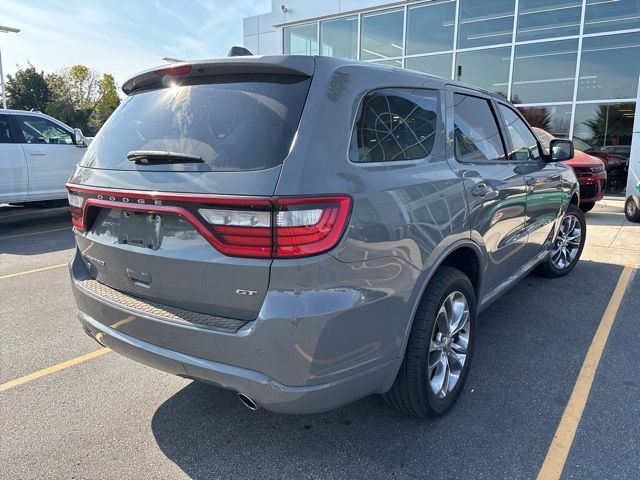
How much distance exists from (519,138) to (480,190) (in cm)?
134

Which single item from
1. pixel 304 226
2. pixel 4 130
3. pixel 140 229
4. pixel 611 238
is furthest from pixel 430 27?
pixel 304 226

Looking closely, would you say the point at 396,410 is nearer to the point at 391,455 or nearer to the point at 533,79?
the point at 391,455

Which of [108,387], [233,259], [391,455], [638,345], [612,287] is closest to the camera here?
[233,259]

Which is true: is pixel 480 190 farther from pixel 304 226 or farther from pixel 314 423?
pixel 314 423

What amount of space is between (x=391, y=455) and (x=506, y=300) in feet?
8.87

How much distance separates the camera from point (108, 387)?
3.13 meters

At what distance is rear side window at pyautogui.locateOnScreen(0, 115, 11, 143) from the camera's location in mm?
8250

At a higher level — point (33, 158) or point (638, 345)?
point (33, 158)

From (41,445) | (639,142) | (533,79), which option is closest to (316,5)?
(533,79)

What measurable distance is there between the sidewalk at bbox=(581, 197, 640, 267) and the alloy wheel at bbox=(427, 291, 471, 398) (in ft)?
13.9

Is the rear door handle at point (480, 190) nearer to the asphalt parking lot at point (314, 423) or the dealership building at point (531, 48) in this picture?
the asphalt parking lot at point (314, 423)

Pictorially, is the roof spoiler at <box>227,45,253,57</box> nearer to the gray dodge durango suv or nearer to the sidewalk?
the gray dodge durango suv

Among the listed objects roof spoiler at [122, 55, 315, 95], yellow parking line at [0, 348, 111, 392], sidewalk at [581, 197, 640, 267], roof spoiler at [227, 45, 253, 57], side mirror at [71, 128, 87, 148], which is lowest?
yellow parking line at [0, 348, 111, 392]

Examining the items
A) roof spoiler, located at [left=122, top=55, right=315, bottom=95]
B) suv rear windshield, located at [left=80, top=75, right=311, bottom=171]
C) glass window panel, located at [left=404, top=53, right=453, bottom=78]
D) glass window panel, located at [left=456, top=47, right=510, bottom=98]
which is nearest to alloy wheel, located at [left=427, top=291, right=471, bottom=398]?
suv rear windshield, located at [left=80, top=75, right=311, bottom=171]
